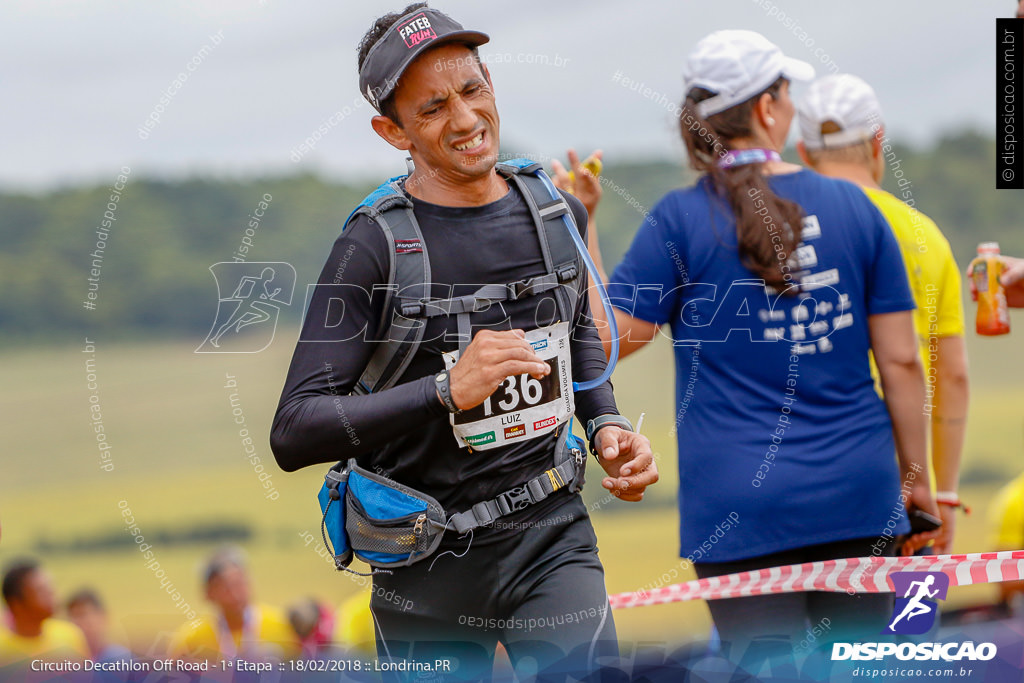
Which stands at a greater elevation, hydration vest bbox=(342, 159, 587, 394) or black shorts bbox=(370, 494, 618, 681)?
hydration vest bbox=(342, 159, 587, 394)

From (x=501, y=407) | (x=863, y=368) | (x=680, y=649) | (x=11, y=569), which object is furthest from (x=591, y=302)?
(x=11, y=569)

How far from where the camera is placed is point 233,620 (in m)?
5.91

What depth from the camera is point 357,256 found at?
8.05ft

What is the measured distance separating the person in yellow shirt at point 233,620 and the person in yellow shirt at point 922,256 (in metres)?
3.43

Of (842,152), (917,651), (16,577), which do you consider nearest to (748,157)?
(842,152)

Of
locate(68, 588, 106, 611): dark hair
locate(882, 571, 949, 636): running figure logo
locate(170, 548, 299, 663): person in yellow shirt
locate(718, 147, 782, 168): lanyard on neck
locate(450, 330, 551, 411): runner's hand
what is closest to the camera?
locate(450, 330, 551, 411): runner's hand

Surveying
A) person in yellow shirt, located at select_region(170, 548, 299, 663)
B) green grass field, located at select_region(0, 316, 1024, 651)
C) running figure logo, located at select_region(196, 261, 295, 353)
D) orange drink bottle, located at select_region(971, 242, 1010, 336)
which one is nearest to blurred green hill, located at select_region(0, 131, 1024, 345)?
green grass field, located at select_region(0, 316, 1024, 651)

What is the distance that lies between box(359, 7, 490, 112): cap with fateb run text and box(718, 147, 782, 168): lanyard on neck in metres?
0.91

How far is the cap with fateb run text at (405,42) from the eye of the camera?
2.53 metres

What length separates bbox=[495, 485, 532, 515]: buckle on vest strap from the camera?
8.66ft

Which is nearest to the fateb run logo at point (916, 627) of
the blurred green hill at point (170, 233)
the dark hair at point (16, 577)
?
the dark hair at point (16, 577)

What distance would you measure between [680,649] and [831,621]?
1.69 feet

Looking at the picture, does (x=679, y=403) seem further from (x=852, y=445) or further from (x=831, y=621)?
(x=831, y=621)

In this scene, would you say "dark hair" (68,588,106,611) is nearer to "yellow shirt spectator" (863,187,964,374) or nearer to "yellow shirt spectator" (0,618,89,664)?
"yellow shirt spectator" (0,618,89,664)
